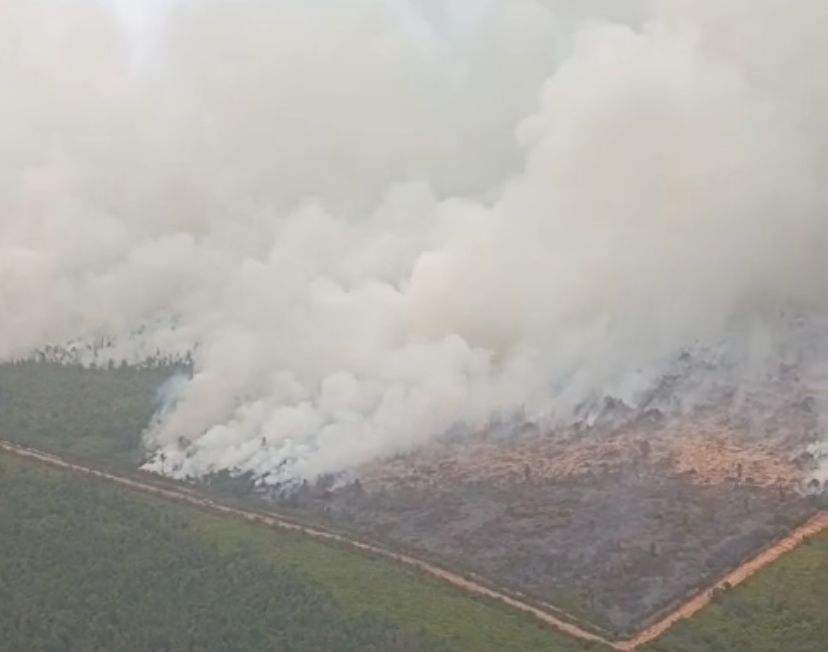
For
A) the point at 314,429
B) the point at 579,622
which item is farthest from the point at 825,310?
the point at 579,622

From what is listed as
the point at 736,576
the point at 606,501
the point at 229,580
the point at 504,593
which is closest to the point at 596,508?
the point at 606,501

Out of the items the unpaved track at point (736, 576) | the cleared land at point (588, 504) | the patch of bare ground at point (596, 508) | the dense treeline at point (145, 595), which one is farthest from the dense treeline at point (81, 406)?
the unpaved track at point (736, 576)

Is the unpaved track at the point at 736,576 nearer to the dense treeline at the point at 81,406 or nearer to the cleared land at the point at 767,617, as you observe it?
the cleared land at the point at 767,617

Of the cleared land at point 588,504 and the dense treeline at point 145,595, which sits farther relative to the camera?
the cleared land at point 588,504

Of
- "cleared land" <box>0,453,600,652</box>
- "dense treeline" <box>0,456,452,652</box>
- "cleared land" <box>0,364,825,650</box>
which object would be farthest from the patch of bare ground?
"dense treeline" <box>0,456,452,652</box>

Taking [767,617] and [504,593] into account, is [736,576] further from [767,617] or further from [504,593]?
[504,593]
